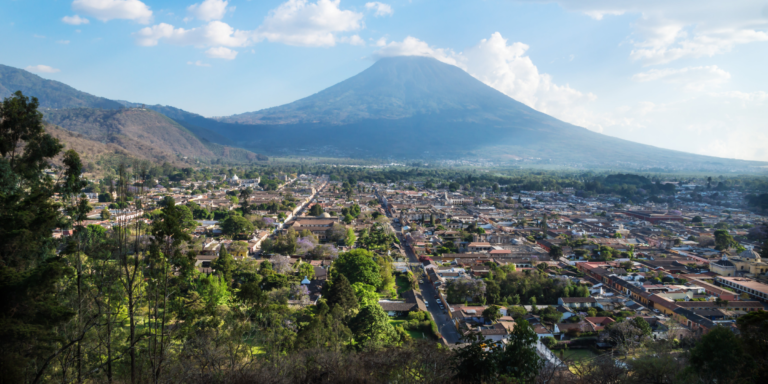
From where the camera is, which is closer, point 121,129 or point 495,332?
point 495,332

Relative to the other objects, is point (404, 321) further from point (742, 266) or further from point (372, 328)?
point (742, 266)

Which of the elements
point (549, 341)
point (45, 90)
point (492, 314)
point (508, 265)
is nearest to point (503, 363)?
point (549, 341)

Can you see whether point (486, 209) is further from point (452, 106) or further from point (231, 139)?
point (231, 139)

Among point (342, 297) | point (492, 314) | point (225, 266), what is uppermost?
point (342, 297)

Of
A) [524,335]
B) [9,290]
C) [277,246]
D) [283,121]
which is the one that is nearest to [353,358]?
[524,335]

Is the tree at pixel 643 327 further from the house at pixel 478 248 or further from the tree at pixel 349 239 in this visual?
the tree at pixel 349 239
